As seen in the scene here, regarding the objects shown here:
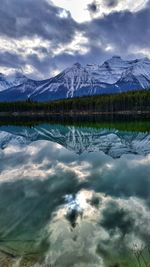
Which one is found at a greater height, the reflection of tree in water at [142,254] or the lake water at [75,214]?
the reflection of tree in water at [142,254]

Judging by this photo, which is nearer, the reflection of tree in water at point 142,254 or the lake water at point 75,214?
the reflection of tree in water at point 142,254

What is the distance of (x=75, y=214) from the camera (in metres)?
19.6

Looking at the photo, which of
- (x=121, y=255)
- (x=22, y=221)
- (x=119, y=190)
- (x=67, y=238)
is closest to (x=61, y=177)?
(x=119, y=190)

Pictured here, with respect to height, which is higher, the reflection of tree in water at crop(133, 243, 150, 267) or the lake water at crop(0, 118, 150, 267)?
the reflection of tree in water at crop(133, 243, 150, 267)

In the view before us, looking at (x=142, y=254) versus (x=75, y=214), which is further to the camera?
(x=75, y=214)

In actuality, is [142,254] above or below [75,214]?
above

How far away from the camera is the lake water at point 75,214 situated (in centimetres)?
1455

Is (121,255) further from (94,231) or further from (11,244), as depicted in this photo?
(11,244)

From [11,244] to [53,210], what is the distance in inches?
211

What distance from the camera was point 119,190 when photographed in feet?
82.3

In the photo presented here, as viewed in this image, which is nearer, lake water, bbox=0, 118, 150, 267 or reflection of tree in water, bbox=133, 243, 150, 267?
reflection of tree in water, bbox=133, 243, 150, 267

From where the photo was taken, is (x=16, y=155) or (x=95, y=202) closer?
(x=95, y=202)

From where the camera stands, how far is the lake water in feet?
47.7

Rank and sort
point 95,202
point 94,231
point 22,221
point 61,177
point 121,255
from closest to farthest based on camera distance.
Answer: point 121,255 < point 94,231 < point 22,221 < point 95,202 < point 61,177
